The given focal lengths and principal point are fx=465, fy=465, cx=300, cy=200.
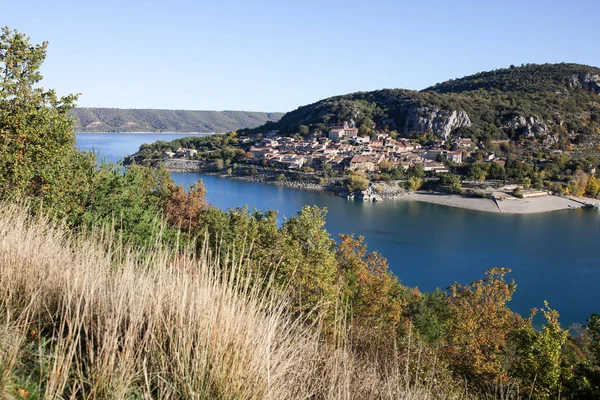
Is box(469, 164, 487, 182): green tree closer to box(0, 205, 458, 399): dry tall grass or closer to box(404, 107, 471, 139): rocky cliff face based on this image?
box(404, 107, 471, 139): rocky cliff face

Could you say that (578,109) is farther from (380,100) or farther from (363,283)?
(363,283)

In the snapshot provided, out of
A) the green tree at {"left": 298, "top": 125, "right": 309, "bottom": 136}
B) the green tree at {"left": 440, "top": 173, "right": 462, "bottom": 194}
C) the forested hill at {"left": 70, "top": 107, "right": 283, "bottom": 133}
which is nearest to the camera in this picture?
the green tree at {"left": 440, "top": 173, "right": 462, "bottom": 194}

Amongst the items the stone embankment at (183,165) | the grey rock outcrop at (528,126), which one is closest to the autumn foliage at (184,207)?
the stone embankment at (183,165)

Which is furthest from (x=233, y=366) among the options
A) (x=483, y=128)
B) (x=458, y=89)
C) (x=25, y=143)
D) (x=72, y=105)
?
(x=458, y=89)

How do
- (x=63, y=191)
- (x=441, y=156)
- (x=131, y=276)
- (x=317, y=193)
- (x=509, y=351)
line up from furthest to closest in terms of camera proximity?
(x=441, y=156)
(x=317, y=193)
(x=509, y=351)
(x=63, y=191)
(x=131, y=276)

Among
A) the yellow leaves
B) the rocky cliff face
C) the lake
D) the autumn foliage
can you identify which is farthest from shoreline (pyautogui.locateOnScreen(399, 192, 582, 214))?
the yellow leaves

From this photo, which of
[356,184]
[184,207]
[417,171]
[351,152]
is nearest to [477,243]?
[356,184]

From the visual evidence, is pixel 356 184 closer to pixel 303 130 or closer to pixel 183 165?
pixel 183 165
